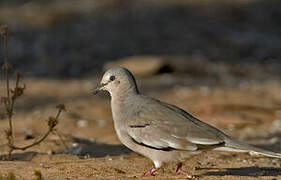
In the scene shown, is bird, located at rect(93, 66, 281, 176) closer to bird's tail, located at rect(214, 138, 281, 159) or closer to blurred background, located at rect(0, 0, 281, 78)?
bird's tail, located at rect(214, 138, 281, 159)

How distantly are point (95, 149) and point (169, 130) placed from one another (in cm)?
219

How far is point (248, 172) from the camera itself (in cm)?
589

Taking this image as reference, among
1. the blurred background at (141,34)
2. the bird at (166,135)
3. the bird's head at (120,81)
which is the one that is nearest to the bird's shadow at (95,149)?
the bird's head at (120,81)

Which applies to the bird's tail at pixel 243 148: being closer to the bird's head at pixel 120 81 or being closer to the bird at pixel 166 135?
the bird at pixel 166 135

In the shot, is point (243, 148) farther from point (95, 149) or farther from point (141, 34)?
point (141, 34)

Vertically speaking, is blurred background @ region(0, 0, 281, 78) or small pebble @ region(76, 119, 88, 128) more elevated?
blurred background @ region(0, 0, 281, 78)

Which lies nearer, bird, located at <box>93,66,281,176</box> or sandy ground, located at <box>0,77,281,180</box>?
bird, located at <box>93,66,281,176</box>

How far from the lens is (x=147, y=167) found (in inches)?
239

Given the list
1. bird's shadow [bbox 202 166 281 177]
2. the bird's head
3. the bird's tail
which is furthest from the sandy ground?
the bird's head

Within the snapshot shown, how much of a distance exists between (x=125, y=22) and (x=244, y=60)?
13.7 feet

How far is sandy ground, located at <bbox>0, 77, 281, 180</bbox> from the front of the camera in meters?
5.69

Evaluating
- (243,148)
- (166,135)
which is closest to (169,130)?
(166,135)

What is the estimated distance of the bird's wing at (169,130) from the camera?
504 cm

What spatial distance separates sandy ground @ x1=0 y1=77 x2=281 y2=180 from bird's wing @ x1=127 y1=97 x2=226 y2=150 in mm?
299
